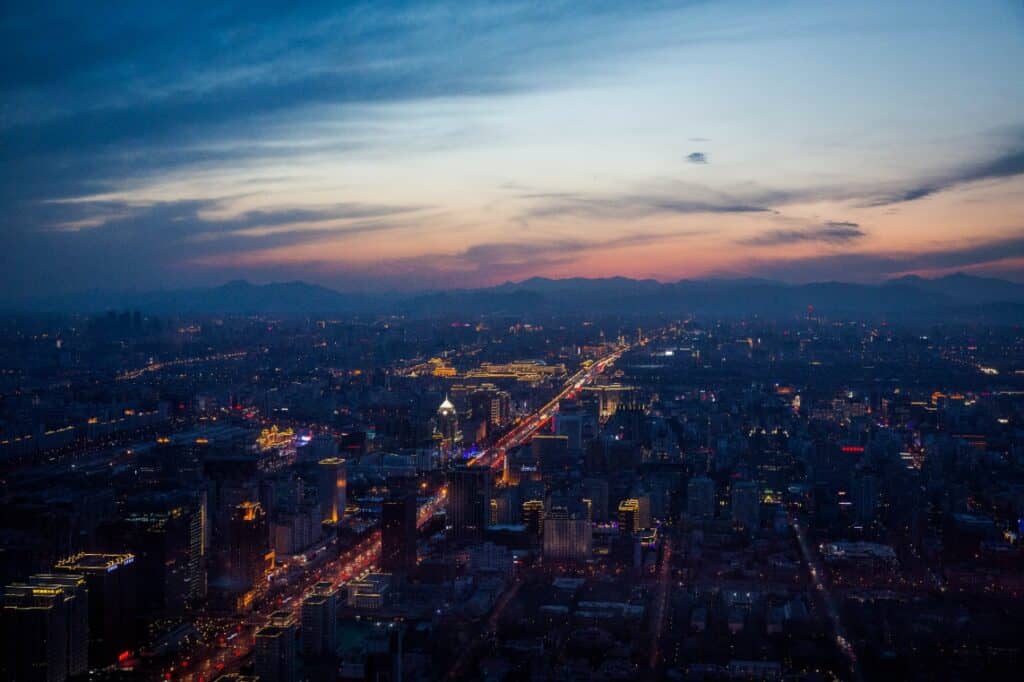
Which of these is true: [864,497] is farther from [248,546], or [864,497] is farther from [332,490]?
[248,546]

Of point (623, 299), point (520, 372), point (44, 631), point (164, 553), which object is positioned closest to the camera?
point (44, 631)

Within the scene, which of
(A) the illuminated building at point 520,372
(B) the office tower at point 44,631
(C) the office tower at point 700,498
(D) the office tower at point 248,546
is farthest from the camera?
(A) the illuminated building at point 520,372

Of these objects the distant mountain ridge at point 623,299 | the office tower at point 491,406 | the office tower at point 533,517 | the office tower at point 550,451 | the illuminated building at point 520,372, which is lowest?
the office tower at point 533,517

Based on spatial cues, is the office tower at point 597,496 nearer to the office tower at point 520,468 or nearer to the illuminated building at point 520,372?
the office tower at point 520,468

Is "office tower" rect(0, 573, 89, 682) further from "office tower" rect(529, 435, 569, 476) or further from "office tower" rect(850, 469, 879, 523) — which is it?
"office tower" rect(850, 469, 879, 523)

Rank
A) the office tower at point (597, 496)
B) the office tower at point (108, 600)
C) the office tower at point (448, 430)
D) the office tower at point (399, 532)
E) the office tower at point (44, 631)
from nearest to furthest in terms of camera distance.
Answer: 1. the office tower at point (44, 631)
2. the office tower at point (108, 600)
3. the office tower at point (399, 532)
4. the office tower at point (597, 496)
5. the office tower at point (448, 430)

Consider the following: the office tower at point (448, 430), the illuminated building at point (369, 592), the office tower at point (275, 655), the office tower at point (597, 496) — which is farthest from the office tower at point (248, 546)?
the office tower at point (448, 430)

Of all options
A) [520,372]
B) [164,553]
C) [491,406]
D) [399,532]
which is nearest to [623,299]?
[520,372]
